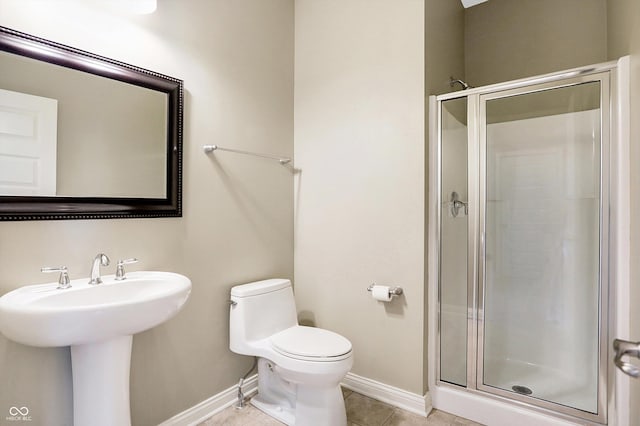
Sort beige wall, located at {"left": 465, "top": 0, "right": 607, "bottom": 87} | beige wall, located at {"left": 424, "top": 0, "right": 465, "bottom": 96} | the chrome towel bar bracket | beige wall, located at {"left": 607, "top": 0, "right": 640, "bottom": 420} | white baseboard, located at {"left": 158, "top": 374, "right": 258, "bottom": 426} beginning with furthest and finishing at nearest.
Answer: beige wall, located at {"left": 465, "top": 0, "right": 607, "bottom": 87}, beige wall, located at {"left": 424, "top": 0, "right": 465, "bottom": 96}, the chrome towel bar bracket, white baseboard, located at {"left": 158, "top": 374, "right": 258, "bottom": 426}, beige wall, located at {"left": 607, "top": 0, "right": 640, "bottom": 420}

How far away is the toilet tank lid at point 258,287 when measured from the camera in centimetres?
195

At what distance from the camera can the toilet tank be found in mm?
1916

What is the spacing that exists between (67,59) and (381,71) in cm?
161

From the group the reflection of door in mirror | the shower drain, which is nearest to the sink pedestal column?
the reflection of door in mirror

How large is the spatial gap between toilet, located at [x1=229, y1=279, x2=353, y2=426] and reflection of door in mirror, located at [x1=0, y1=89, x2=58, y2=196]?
→ 106cm

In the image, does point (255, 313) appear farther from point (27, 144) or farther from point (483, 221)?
point (483, 221)

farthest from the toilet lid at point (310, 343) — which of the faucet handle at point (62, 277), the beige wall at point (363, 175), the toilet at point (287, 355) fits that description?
the faucet handle at point (62, 277)

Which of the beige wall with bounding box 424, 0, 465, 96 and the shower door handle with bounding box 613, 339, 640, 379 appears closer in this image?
the shower door handle with bounding box 613, 339, 640, 379

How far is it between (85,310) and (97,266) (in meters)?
0.39

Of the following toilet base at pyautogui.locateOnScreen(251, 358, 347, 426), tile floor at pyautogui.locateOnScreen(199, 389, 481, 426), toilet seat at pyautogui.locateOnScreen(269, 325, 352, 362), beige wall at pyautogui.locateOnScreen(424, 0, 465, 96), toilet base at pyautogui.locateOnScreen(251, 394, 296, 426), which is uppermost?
beige wall at pyautogui.locateOnScreen(424, 0, 465, 96)

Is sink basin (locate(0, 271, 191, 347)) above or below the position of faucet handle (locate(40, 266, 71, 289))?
below

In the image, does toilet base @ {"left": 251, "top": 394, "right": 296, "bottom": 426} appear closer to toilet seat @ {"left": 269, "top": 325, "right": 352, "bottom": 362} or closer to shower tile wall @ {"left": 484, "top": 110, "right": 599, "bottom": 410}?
toilet seat @ {"left": 269, "top": 325, "right": 352, "bottom": 362}

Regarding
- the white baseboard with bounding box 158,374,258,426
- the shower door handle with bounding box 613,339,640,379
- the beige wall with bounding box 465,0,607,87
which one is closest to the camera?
the shower door handle with bounding box 613,339,640,379

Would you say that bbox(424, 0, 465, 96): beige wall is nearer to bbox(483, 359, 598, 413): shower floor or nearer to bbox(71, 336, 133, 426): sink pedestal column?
bbox(483, 359, 598, 413): shower floor
